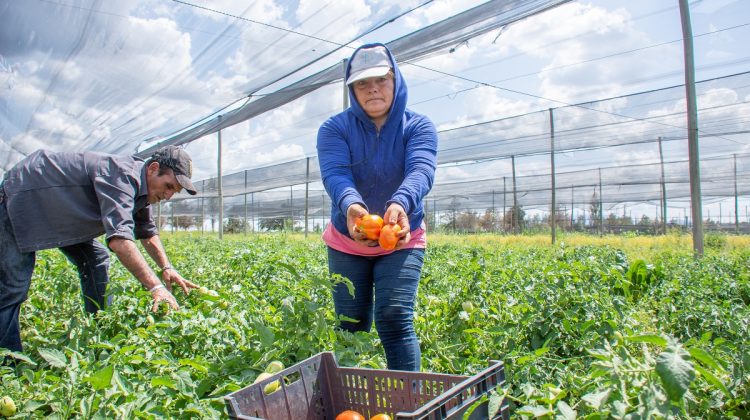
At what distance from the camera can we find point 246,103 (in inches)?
419

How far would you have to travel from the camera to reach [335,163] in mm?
2271

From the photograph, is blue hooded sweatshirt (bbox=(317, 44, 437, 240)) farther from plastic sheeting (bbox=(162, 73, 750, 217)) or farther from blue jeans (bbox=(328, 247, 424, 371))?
plastic sheeting (bbox=(162, 73, 750, 217))

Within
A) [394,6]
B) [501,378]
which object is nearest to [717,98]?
[394,6]

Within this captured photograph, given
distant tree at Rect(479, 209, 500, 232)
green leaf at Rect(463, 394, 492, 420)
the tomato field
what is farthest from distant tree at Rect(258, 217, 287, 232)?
green leaf at Rect(463, 394, 492, 420)

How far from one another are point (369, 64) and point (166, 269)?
5.35ft

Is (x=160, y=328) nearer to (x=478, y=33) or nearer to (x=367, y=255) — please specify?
(x=367, y=255)

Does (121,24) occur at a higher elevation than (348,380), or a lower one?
higher

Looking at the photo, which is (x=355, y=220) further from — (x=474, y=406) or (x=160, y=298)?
(x=160, y=298)

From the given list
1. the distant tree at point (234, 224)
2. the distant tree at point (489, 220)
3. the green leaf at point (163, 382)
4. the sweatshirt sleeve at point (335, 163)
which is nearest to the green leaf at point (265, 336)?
the green leaf at point (163, 382)

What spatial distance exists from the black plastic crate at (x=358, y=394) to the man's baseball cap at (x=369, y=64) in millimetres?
1126

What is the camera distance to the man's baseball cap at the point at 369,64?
218 centimetres

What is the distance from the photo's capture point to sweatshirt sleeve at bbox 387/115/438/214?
2023 millimetres

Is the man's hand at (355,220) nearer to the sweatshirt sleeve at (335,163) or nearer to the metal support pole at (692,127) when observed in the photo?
the sweatshirt sleeve at (335,163)

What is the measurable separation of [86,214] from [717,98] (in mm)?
9074
